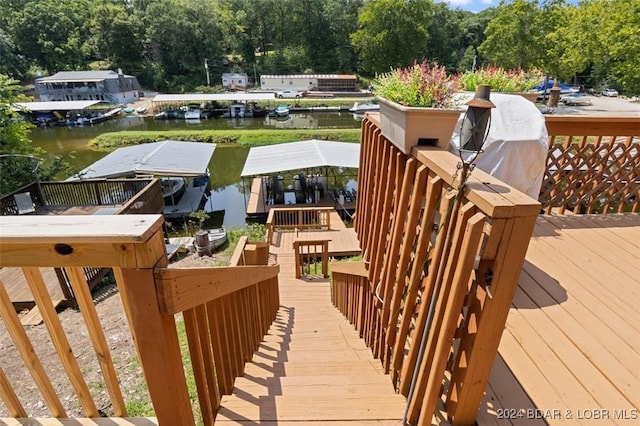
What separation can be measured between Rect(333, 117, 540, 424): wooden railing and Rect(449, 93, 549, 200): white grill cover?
0.72 meters

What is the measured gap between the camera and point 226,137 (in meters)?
21.5

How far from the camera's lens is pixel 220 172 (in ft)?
54.4

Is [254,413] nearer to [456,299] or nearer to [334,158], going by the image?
[456,299]

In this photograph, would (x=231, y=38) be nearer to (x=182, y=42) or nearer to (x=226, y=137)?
(x=182, y=42)

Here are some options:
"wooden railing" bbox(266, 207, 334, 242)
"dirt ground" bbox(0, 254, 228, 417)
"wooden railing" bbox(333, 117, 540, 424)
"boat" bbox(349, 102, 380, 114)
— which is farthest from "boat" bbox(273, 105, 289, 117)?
"wooden railing" bbox(333, 117, 540, 424)

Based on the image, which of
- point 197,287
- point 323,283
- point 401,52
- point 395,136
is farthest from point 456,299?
point 401,52

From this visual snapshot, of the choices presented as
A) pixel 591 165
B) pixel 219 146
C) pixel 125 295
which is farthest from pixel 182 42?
pixel 125 295

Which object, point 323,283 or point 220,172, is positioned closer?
point 323,283

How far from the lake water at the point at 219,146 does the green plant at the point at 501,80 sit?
9.49 meters

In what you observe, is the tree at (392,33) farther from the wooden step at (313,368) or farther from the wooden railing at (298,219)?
the wooden step at (313,368)

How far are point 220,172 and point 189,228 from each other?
634 centimetres

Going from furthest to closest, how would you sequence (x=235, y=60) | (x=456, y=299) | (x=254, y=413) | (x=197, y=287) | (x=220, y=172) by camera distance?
(x=235, y=60)
(x=220, y=172)
(x=254, y=413)
(x=456, y=299)
(x=197, y=287)

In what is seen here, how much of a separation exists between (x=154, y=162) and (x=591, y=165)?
38.1 ft

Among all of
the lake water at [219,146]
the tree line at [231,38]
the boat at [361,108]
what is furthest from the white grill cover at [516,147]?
the tree line at [231,38]
